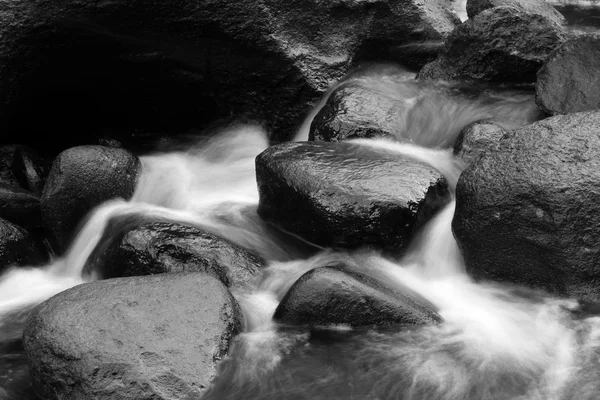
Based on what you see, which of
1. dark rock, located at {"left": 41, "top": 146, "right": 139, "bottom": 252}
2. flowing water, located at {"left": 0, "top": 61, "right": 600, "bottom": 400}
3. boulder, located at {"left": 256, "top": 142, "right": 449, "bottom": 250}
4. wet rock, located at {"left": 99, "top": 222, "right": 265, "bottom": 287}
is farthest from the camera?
dark rock, located at {"left": 41, "top": 146, "right": 139, "bottom": 252}

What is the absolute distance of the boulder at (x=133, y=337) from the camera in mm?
4117

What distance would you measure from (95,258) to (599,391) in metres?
3.86

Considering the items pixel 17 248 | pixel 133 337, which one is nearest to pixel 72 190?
pixel 17 248

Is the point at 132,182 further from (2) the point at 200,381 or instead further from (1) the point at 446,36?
(1) the point at 446,36

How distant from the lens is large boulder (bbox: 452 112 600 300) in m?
4.95

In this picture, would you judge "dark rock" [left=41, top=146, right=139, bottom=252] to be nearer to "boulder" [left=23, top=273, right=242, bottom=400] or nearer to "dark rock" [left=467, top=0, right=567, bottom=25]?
"boulder" [left=23, top=273, right=242, bottom=400]

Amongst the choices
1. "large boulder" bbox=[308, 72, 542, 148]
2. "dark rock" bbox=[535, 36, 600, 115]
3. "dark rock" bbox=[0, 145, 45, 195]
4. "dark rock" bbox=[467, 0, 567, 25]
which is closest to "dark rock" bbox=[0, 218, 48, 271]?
"dark rock" bbox=[0, 145, 45, 195]

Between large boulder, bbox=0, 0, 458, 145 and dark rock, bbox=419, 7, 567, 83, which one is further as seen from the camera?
dark rock, bbox=419, 7, 567, 83

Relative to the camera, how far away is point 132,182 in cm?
689

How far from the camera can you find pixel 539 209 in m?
5.02

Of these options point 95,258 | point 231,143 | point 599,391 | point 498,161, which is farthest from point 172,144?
point 599,391

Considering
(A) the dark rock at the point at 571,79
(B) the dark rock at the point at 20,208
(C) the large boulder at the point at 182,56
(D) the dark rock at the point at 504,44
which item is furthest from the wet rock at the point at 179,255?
(D) the dark rock at the point at 504,44

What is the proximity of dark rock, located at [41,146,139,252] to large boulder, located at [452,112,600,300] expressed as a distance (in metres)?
3.14

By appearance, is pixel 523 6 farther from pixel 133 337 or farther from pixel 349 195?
pixel 133 337
